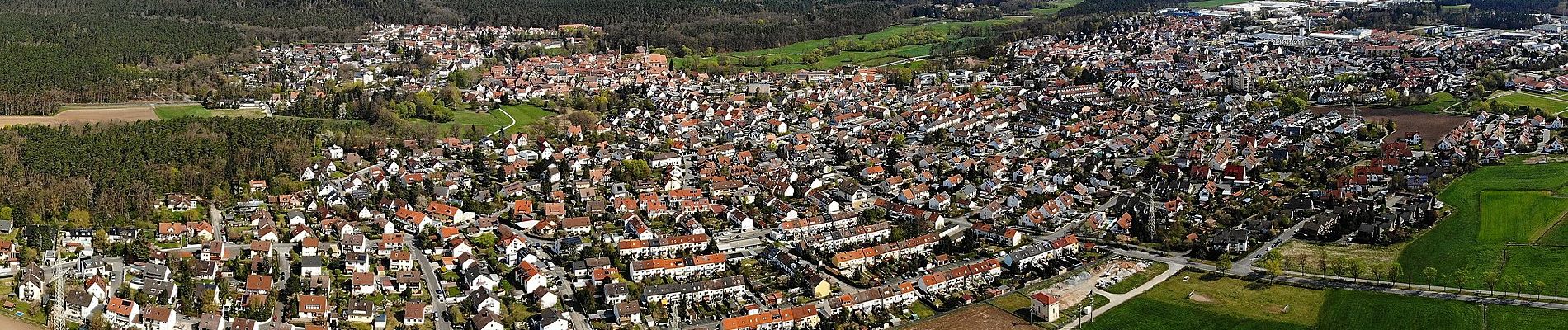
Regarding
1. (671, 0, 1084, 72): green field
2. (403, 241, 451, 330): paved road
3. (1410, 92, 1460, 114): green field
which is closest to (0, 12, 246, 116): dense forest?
(671, 0, 1084, 72): green field

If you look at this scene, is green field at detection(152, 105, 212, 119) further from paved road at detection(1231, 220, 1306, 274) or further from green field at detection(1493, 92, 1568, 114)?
green field at detection(1493, 92, 1568, 114)

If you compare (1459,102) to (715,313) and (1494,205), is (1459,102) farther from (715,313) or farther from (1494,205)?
(715,313)

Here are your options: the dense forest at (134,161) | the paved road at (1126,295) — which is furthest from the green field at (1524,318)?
the dense forest at (134,161)

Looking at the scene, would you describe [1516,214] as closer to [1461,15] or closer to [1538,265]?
[1538,265]

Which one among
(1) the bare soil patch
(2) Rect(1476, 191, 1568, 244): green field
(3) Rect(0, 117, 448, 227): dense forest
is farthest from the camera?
(3) Rect(0, 117, 448, 227): dense forest

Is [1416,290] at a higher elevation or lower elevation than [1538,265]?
lower

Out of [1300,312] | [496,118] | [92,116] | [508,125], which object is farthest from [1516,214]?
[92,116]

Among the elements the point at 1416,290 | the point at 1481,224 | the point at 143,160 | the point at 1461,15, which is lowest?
the point at 1416,290
